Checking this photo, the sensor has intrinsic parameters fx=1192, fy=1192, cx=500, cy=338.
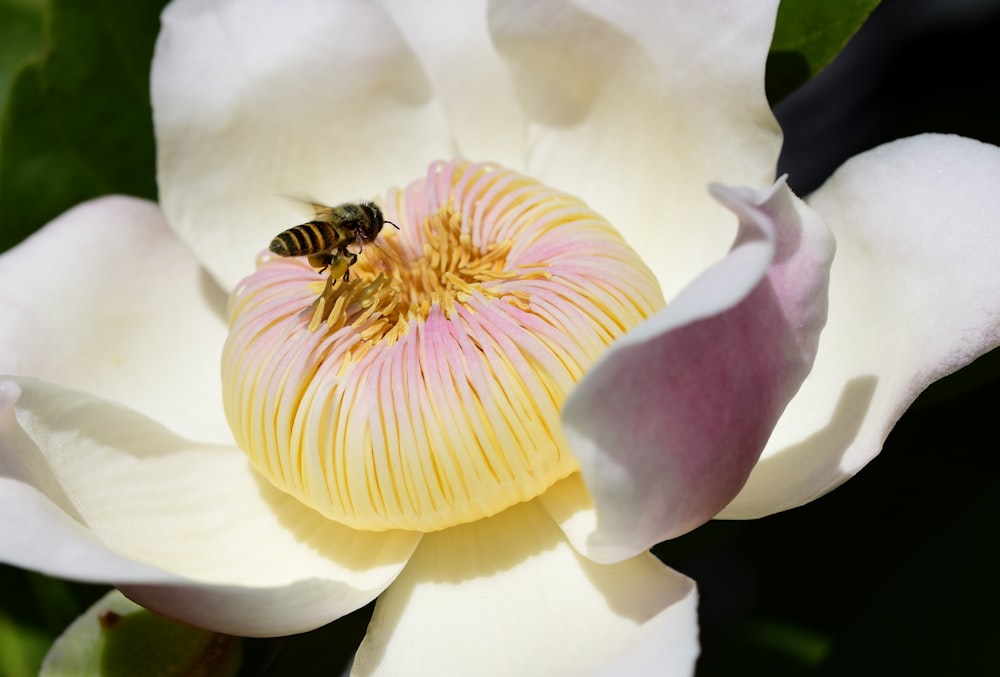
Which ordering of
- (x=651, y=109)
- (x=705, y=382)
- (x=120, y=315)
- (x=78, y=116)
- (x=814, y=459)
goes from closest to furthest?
1. (x=705, y=382)
2. (x=814, y=459)
3. (x=651, y=109)
4. (x=120, y=315)
5. (x=78, y=116)

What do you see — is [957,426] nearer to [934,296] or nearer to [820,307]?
[934,296]

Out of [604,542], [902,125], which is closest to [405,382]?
[604,542]

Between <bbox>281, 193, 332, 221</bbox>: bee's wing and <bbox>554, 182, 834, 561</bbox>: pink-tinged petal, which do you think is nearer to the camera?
<bbox>554, 182, 834, 561</bbox>: pink-tinged petal

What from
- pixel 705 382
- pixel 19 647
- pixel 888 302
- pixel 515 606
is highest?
pixel 705 382

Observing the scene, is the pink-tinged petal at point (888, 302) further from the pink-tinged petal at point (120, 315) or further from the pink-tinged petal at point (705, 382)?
the pink-tinged petal at point (120, 315)

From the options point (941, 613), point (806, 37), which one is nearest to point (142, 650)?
point (941, 613)

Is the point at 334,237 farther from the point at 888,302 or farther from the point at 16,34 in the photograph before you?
the point at 16,34

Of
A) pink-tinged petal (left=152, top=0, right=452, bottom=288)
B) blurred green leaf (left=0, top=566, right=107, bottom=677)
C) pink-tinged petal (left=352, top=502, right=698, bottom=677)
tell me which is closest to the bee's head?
pink-tinged petal (left=152, top=0, right=452, bottom=288)

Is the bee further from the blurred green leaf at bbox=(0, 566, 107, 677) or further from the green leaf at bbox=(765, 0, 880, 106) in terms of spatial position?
the blurred green leaf at bbox=(0, 566, 107, 677)
